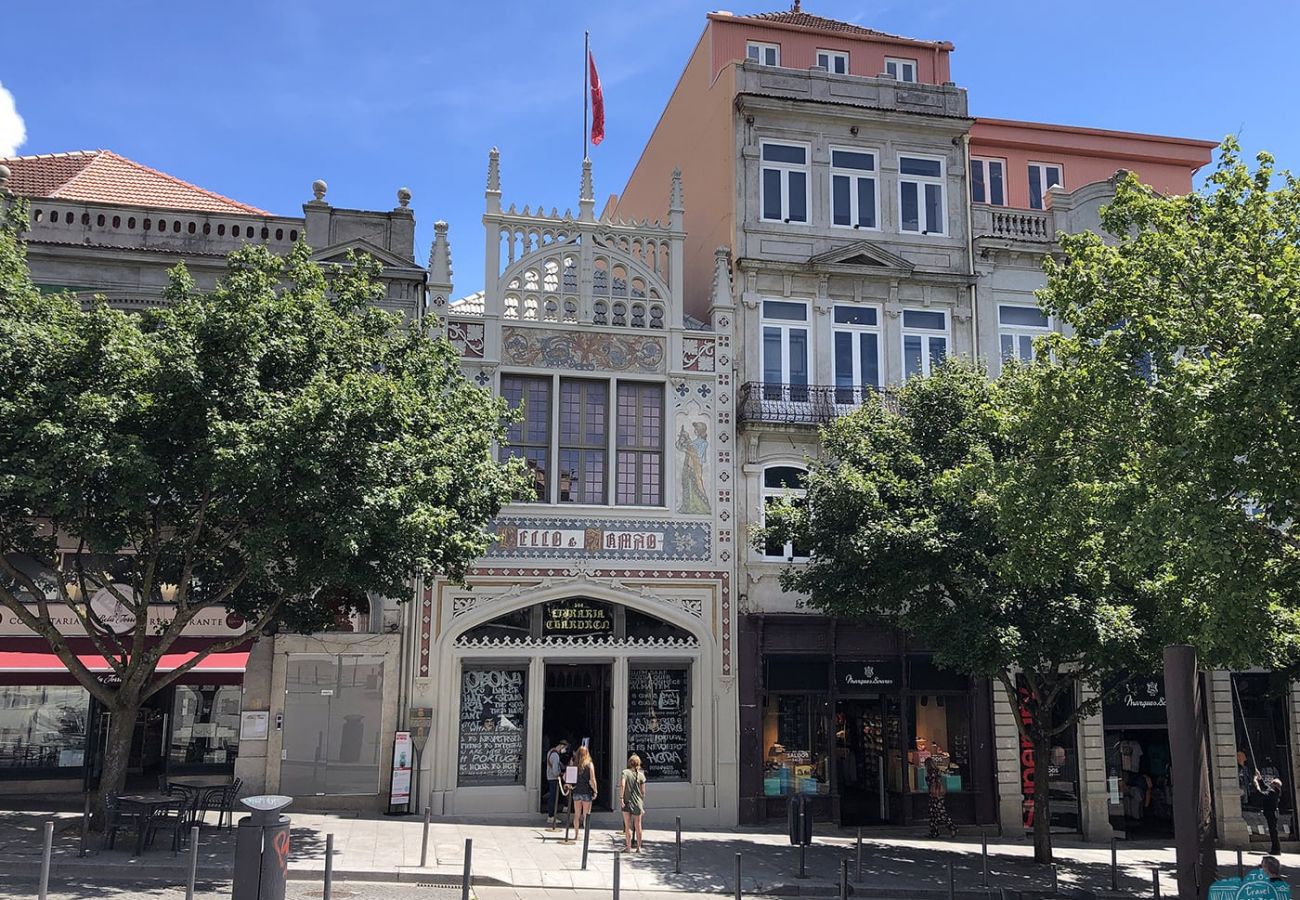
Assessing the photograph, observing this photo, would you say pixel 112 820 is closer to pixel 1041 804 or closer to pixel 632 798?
pixel 632 798

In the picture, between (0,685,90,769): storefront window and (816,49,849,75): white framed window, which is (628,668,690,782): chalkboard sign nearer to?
(0,685,90,769): storefront window

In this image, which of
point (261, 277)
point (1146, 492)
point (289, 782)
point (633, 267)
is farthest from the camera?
point (633, 267)

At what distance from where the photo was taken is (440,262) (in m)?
22.8

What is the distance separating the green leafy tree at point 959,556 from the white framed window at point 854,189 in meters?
5.97

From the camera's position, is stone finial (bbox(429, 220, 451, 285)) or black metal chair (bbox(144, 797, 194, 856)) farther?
stone finial (bbox(429, 220, 451, 285))

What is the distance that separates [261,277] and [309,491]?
3.91 metres

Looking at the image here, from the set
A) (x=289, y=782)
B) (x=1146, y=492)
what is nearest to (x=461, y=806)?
(x=289, y=782)

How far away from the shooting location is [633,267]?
23.9 meters

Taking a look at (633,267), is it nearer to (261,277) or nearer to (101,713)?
(261,277)

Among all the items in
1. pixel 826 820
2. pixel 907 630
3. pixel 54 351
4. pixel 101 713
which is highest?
pixel 54 351

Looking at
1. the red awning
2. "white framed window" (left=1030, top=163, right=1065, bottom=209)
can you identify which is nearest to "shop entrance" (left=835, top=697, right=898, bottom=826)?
the red awning

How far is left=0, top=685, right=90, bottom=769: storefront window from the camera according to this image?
20.4 metres

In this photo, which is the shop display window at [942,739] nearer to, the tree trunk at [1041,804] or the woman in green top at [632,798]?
the tree trunk at [1041,804]

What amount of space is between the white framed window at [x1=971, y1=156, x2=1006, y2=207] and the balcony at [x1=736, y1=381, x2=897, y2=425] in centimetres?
922
